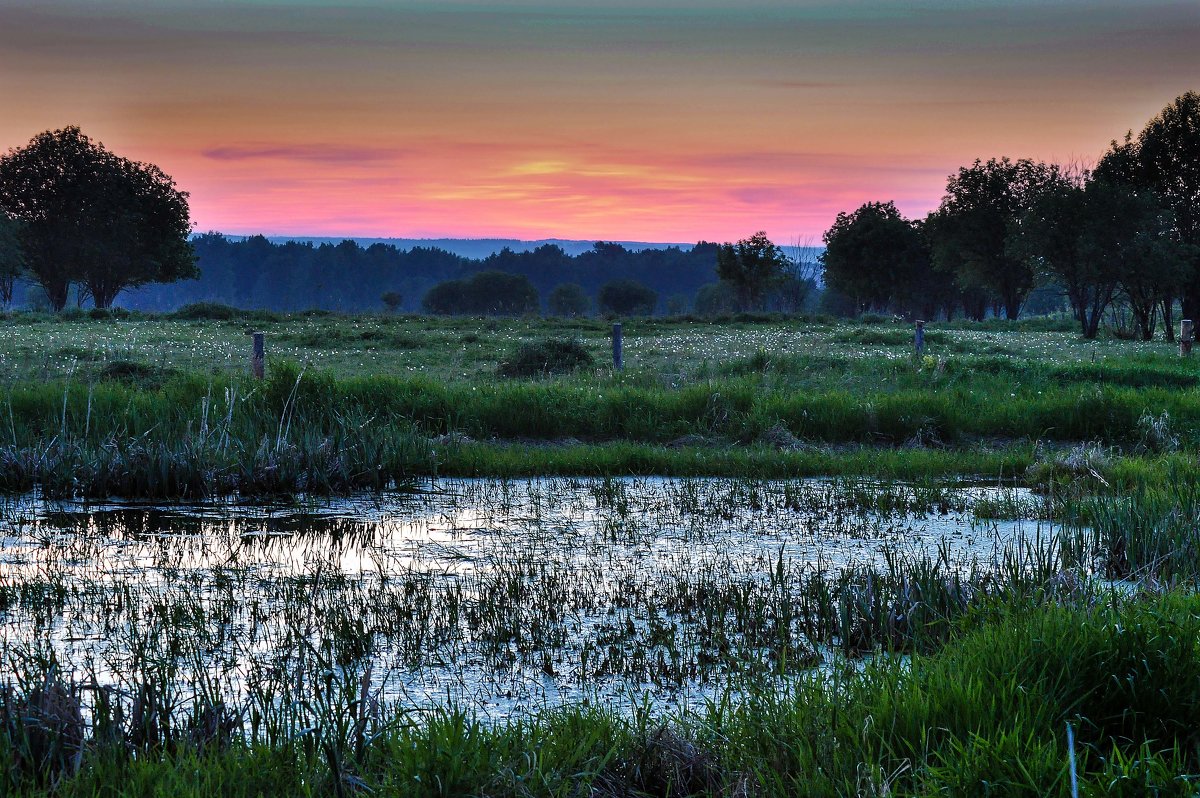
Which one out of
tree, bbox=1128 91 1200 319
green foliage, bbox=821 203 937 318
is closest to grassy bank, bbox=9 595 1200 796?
tree, bbox=1128 91 1200 319

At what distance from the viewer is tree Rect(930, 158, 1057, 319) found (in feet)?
235

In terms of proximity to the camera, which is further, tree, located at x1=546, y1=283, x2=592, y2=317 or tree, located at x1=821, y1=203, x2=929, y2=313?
tree, located at x1=546, y1=283, x2=592, y2=317

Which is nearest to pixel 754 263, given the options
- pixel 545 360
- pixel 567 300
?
pixel 567 300

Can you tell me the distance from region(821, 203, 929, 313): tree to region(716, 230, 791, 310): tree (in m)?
→ 4.16

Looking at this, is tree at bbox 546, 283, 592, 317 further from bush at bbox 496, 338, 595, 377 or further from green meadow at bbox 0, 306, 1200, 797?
green meadow at bbox 0, 306, 1200, 797

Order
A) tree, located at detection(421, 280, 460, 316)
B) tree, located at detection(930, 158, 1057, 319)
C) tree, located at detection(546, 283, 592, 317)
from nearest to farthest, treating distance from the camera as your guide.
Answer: tree, located at detection(930, 158, 1057, 319)
tree, located at detection(421, 280, 460, 316)
tree, located at detection(546, 283, 592, 317)

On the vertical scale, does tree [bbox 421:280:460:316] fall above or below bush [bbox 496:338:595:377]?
above

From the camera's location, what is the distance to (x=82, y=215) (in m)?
69.2

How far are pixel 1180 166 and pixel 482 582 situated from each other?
52.1m

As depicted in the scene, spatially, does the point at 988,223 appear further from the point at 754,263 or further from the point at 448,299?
the point at 448,299

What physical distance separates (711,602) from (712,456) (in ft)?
25.1

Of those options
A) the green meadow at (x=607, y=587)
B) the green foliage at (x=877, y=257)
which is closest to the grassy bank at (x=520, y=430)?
the green meadow at (x=607, y=587)

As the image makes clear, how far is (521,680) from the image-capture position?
593 cm

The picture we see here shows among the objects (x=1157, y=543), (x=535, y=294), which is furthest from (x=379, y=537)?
(x=535, y=294)
